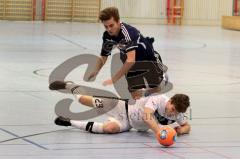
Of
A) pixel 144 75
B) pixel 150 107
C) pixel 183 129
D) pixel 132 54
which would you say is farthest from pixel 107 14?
pixel 183 129

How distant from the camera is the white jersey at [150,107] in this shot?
7.57 meters

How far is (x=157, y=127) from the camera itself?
7.37 metres

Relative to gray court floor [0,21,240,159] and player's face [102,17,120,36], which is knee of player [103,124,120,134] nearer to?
gray court floor [0,21,240,159]

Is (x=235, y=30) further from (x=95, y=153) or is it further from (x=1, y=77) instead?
(x=95, y=153)

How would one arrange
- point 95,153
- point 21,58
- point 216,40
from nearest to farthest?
point 95,153
point 21,58
point 216,40

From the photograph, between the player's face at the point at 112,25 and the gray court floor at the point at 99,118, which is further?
the player's face at the point at 112,25

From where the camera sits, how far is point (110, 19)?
7859 millimetres

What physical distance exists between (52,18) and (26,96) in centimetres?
2312

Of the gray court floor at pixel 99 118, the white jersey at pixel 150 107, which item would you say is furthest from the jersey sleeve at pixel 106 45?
the gray court floor at pixel 99 118

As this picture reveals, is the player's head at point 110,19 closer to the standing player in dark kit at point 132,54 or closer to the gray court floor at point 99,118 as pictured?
the standing player in dark kit at point 132,54

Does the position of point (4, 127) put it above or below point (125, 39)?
below

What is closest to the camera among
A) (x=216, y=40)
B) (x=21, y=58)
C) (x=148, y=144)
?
(x=148, y=144)

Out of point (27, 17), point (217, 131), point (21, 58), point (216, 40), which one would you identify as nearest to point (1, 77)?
point (21, 58)

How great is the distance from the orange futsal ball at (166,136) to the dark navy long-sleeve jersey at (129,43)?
1.33m
